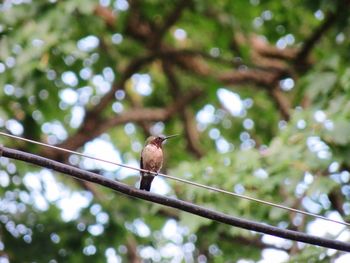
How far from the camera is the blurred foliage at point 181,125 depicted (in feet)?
25.2

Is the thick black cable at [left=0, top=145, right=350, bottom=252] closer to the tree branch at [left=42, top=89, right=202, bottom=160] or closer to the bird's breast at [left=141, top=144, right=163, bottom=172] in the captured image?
the bird's breast at [left=141, top=144, right=163, bottom=172]

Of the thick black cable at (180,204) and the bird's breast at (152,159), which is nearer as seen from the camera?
the thick black cable at (180,204)

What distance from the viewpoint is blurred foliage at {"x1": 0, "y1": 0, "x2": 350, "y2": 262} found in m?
7.69

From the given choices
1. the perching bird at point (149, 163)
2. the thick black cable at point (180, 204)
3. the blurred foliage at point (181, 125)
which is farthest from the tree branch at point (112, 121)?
the thick black cable at point (180, 204)

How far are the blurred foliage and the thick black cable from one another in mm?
2475

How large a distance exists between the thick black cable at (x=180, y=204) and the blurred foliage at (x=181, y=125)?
2475 millimetres

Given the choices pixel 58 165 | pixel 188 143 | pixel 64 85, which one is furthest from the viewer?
pixel 188 143

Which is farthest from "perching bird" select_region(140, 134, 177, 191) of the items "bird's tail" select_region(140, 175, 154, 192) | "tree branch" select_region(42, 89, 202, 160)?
"tree branch" select_region(42, 89, 202, 160)

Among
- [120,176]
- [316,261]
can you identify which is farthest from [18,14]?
[316,261]

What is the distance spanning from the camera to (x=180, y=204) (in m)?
4.82

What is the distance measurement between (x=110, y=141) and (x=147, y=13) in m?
3.38

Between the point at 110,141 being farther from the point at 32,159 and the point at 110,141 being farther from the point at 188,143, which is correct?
Result: the point at 32,159

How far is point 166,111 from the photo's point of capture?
10742 mm

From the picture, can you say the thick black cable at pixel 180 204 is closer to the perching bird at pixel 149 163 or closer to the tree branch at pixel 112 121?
the perching bird at pixel 149 163
